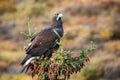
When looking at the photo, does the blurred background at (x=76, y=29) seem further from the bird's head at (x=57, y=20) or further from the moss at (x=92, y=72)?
the bird's head at (x=57, y=20)

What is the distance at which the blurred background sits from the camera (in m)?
30.2

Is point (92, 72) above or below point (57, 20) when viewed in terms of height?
above

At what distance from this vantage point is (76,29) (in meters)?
40.8

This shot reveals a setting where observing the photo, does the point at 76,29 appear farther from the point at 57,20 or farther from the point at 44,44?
the point at 44,44

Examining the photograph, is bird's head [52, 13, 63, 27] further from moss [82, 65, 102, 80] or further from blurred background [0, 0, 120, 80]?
moss [82, 65, 102, 80]

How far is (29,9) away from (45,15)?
1.93m

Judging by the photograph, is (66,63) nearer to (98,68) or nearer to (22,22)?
(98,68)

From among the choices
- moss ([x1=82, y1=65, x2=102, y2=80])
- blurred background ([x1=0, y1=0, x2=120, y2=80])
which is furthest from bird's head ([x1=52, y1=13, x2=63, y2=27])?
moss ([x1=82, y1=65, x2=102, y2=80])

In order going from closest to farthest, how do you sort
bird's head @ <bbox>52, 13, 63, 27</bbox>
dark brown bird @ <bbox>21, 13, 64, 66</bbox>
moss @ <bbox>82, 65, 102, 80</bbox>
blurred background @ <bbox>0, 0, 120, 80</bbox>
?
1. dark brown bird @ <bbox>21, 13, 64, 66</bbox>
2. bird's head @ <bbox>52, 13, 63, 27</bbox>
3. moss @ <bbox>82, 65, 102, 80</bbox>
4. blurred background @ <bbox>0, 0, 120, 80</bbox>

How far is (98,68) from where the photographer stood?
97.0ft

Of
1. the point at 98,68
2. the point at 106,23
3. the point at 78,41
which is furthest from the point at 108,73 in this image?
the point at 106,23

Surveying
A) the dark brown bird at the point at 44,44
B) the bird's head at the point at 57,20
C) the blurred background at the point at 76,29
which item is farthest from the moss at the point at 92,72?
the dark brown bird at the point at 44,44

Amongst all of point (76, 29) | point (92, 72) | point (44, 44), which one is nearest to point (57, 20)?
point (44, 44)

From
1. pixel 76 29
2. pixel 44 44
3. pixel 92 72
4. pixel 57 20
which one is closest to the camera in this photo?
pixel 44 44
